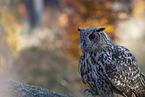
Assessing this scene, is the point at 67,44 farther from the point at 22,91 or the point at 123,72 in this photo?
the point at 123,72

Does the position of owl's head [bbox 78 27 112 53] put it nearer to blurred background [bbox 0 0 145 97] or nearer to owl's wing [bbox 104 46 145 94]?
owl's wing [bbox 104 46 145 94]

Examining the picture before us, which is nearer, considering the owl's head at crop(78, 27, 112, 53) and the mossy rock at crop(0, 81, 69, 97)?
the owl's head at crop(78, 27, 112, 53)

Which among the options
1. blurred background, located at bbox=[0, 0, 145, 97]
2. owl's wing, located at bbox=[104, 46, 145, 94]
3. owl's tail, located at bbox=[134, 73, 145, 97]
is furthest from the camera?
blurred background, located at bbox=[0, 0, 145, 97]

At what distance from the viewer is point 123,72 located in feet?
10.4

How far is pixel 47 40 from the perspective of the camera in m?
13.7

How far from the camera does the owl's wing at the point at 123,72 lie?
3104 mm

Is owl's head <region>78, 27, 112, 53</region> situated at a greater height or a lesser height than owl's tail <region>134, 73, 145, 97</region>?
greater

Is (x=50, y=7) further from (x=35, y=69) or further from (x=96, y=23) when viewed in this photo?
(x=96, y=23)

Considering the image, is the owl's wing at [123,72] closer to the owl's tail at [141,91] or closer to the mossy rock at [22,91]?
the owl's tail at [141,91]

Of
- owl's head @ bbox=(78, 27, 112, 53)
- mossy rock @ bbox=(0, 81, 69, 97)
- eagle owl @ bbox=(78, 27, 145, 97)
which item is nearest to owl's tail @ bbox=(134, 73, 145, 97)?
eagle owl @ bbox=(78, 27, 145, 97)

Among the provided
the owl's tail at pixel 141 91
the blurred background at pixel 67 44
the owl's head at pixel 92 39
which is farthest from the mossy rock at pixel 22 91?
A: the blurred background at pixel 67 44

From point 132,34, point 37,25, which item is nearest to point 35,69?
point 132,34

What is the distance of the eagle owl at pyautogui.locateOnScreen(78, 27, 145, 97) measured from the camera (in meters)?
3.13

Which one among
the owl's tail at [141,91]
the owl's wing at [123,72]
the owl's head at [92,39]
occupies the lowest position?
the owl's tail at [141,91]
